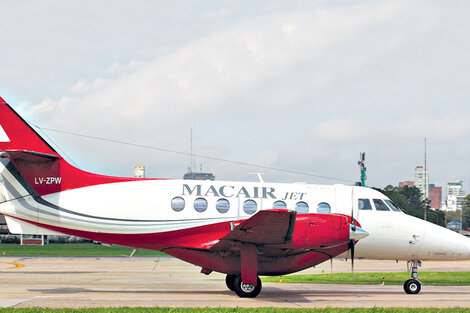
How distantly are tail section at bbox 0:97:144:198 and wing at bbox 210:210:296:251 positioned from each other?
5.16m

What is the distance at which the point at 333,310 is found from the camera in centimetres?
1526

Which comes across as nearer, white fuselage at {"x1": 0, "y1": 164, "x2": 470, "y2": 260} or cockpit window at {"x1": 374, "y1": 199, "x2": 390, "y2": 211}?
white fuselage at {"x1": 0, "y1": 164, "x2": 470, "y2": 260}

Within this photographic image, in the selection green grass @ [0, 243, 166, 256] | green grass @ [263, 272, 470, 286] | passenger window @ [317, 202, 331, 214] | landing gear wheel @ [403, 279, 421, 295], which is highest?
passenger window @ [317, 202, 331, 214]

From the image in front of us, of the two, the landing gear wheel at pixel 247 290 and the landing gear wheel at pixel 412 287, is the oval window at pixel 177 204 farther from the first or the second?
the landing gear wheel at pixel 412 287

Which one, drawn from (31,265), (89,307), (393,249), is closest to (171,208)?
(89,307)

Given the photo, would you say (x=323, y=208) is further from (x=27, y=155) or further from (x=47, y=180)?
(x=27, y=155)

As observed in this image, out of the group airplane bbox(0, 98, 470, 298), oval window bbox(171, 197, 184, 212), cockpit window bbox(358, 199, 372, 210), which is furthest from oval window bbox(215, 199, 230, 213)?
cockpit window bbox(358, 199, 372, 210)

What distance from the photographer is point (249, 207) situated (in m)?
18.9

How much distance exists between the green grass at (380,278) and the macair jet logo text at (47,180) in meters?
10.3

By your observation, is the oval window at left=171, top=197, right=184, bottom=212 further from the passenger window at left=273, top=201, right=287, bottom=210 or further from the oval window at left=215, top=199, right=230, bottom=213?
the passenger window at left=273, top=201, right=287, bottom=210

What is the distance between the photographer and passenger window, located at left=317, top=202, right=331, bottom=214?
19.2m

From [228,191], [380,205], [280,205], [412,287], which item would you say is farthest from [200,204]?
[412,287]

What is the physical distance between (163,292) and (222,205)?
360 centimetres

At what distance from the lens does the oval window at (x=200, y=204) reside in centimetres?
1877
